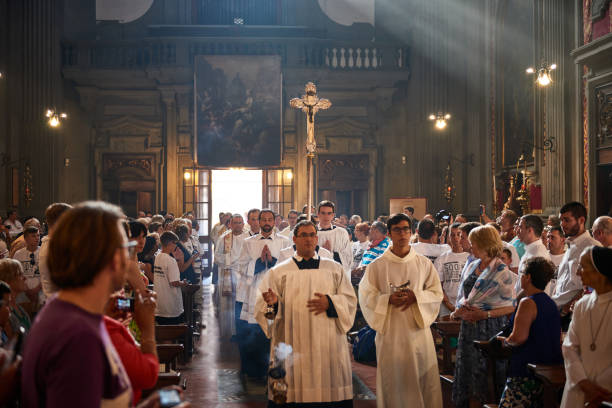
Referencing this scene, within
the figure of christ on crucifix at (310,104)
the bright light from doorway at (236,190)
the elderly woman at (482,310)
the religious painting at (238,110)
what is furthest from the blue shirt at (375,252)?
the bright light from doorway at (236,190)

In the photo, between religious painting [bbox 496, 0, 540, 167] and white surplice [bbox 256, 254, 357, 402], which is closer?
white surplice [bbox 256, 254, 357, 402]

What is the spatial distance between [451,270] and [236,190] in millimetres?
12939

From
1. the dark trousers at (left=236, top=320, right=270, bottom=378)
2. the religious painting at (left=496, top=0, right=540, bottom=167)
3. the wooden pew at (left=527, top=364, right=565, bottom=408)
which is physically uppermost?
the religious painting at (left=496, top=0, right=540, bottom=167)

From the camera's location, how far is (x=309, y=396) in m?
4.85

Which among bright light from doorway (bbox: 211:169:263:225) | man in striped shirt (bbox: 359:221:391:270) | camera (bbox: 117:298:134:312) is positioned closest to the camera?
camera (bbox: 117:298:134:312)

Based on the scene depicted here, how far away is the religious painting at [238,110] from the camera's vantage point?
725 inches

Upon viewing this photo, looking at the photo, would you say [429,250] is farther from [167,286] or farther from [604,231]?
[167,286]

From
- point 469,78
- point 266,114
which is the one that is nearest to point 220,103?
point 266,114

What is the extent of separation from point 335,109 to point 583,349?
53.5 ft

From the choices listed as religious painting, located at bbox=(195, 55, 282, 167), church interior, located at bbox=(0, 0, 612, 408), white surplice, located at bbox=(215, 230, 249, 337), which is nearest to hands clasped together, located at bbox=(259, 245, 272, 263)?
church interior, located at bbox=(0, 0, 612, 408)

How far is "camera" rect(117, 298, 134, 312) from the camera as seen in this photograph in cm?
268

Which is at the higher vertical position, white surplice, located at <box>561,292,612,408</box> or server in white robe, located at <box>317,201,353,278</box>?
server in white robe, located at <box>317,201,353,278</box>

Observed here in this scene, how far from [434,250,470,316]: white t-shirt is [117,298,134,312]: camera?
4.76m

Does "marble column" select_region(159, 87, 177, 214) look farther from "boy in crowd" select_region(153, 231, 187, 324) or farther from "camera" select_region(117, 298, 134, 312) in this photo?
"camera" select_region(117, 298, 134, 312)
